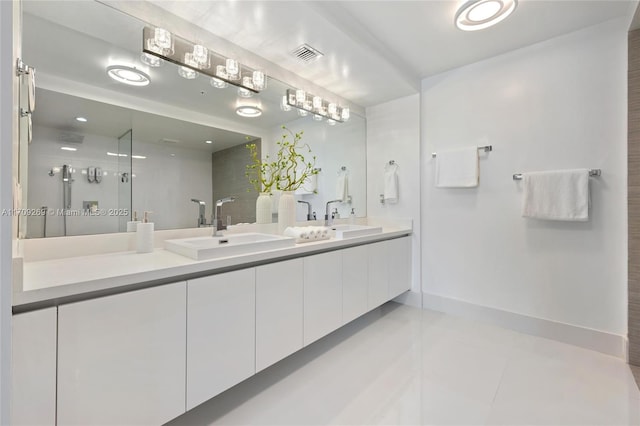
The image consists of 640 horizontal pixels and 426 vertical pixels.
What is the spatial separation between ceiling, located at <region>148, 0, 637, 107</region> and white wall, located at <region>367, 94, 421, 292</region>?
0.42 m

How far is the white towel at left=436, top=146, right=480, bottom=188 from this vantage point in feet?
7.71

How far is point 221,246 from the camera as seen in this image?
1323 mm

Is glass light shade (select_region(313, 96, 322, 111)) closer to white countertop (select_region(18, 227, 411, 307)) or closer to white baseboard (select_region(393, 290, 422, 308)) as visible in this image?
white countertop (select_region(18, 227, 411, 307))

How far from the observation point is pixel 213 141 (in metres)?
1.85

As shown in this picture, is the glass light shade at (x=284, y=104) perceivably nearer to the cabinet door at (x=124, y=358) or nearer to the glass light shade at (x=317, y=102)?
the glass light shade at (x=317, y=102)

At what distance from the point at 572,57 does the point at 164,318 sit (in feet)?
9.72

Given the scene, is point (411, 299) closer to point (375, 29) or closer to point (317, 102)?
point (317, 102)

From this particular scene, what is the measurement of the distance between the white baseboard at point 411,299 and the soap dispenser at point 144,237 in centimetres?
233

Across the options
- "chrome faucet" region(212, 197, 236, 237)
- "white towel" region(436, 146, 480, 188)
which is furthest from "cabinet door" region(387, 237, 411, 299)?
"chrome faucet" region(212, 197, 236, 237)

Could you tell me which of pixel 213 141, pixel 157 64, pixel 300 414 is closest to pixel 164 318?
pixel 300 414

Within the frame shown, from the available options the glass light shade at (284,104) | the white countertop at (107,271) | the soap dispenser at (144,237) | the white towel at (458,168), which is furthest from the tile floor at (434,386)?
the glass light shade at (284,104)

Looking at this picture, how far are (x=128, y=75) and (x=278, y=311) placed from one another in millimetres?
1499

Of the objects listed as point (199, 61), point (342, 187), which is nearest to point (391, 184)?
point (342, 187)

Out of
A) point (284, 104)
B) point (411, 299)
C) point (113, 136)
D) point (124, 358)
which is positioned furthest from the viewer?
point (411, 299)
